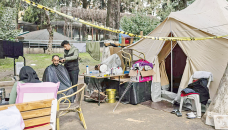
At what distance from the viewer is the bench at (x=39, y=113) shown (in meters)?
2.19

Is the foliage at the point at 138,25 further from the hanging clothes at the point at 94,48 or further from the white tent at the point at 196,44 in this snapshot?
the white tent at the point at 196,44

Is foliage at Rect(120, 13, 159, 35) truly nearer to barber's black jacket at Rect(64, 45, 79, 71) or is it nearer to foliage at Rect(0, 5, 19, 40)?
foliage at Rect(0, 5, 19, 40)

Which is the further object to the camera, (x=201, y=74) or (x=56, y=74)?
(x=201, y=74)

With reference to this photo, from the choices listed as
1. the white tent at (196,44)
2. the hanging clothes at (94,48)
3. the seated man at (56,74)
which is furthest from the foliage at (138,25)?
the seated man at (56,74)

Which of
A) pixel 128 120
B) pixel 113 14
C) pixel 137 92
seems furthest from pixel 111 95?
pixel 113 14

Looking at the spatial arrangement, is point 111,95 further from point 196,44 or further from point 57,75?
point 196,44

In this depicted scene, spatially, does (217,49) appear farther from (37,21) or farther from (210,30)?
(37,21)

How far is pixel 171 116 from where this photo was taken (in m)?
4.29

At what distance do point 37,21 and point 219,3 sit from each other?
2149cm

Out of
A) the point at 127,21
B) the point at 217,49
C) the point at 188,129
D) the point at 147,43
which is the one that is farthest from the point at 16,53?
the point at 127,21

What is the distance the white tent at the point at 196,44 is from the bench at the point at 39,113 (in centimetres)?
358

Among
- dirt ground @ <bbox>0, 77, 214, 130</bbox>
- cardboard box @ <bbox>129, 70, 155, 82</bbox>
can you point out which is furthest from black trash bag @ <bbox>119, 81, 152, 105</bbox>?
dirt ground @ <bbox>0, 77, 214, 130</bbox>

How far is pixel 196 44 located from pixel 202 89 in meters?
1.39

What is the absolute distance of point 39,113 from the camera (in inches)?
89.8
